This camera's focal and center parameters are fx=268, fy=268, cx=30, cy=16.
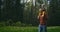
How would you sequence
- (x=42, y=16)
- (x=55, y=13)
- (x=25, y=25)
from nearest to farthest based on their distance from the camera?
(x=42, y=16) → (x=25, y=25) → (x=55, y=13)

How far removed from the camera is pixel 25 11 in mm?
22828

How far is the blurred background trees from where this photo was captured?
22703 millimetres

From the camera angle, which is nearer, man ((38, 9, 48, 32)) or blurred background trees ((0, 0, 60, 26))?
man ((38, 9, 48, 32))

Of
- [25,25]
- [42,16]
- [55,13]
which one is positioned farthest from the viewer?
[55,13]

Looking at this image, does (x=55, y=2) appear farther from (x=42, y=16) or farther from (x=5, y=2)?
(x=42, y=16)

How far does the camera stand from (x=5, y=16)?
75.9ft

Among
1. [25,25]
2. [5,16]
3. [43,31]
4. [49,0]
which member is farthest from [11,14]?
[43,31]

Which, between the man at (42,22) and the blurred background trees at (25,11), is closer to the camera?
the man at (42,22)

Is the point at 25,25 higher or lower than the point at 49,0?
lower

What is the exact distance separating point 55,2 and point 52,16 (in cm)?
127

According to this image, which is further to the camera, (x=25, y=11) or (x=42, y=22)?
(x=25, y=11)

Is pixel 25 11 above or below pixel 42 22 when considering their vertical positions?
below

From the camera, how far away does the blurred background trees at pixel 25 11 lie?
22703 mm

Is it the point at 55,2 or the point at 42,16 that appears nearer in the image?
the point at 42,16
